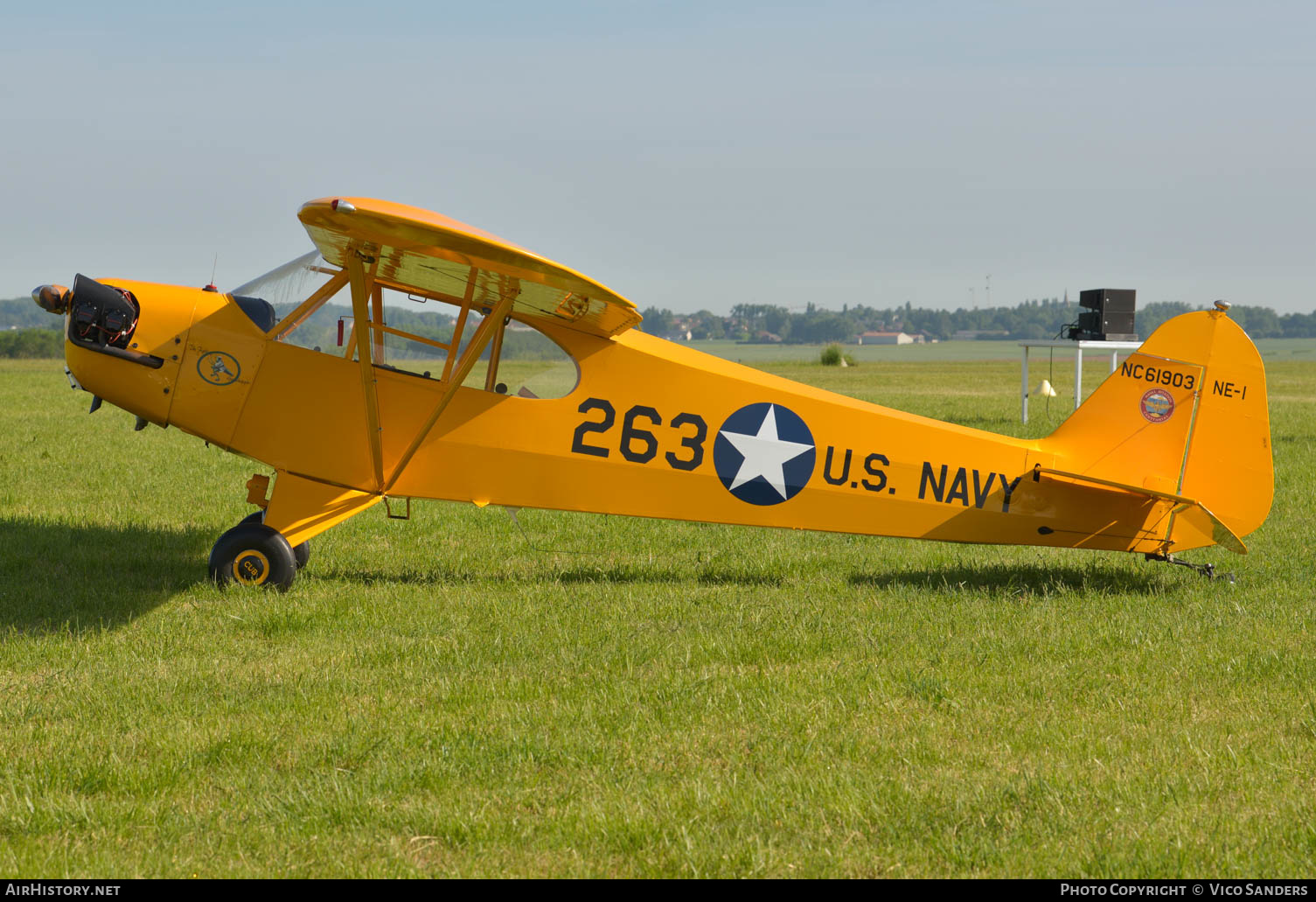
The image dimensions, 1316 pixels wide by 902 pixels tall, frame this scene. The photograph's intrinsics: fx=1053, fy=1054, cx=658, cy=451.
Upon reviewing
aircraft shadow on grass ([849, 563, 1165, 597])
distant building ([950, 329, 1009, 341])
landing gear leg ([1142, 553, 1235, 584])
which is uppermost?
distant building ([950, 329, 1009, 341])

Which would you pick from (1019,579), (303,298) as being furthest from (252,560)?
(1019,579)

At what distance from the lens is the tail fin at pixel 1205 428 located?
25.3 feet

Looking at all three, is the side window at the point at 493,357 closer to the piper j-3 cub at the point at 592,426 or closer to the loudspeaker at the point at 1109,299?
the piper j-3 cub at the point at 592,426

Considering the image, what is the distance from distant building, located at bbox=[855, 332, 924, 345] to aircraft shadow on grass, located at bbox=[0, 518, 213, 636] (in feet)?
475

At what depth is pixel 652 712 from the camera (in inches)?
203

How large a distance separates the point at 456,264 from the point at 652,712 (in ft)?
11.1

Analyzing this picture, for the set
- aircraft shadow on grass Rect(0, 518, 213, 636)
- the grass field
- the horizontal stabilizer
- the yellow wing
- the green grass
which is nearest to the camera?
the grass field

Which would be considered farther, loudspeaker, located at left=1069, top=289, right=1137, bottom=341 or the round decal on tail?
loudspeaker, located at left=1069, top=289, right=1137, bottom=341

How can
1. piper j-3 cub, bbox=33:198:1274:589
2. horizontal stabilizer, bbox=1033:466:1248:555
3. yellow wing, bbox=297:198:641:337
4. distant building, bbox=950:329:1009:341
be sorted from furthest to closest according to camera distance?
1. distant building, bbox=950:329:1009:341
2. piper j-3 cub, bbox=33:198:1274:589
3. horizontal stabilizer, bbox=1033:466:1248:555
4. yellow wing, bbox=297:198:641:337

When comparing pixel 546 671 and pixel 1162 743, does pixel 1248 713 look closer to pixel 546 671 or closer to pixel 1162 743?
pixel 1162 743

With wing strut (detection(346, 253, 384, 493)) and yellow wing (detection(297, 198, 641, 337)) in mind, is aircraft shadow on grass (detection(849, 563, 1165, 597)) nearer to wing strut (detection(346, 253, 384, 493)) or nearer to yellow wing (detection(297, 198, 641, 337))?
yellow wing (detection(297, 198, 641, 337))

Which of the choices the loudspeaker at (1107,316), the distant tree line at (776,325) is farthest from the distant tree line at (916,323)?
the loudspeaker at (1107,316)

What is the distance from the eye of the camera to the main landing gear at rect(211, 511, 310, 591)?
Result: 7.31 metres

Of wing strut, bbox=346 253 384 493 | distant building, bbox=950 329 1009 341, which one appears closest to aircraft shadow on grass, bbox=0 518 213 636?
wing strut, bbox=346 253 384 493
